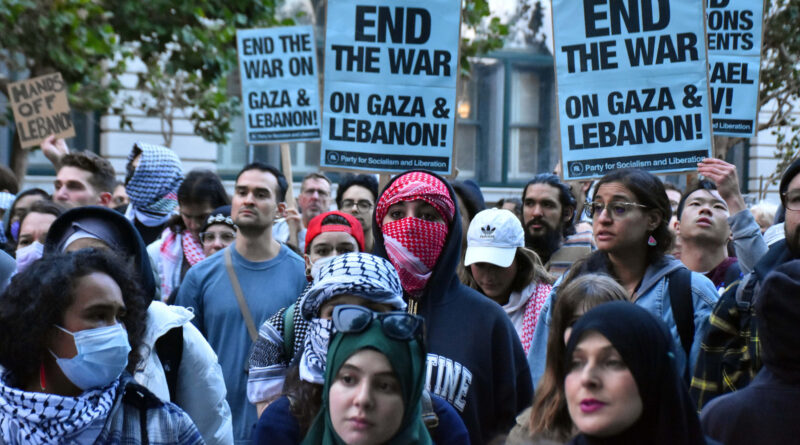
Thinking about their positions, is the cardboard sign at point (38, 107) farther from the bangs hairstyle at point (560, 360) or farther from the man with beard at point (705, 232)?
the bangs hairstyle at point (560, 360)

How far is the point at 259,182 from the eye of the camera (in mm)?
6703

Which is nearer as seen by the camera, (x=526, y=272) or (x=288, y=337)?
(x=288, y=337)

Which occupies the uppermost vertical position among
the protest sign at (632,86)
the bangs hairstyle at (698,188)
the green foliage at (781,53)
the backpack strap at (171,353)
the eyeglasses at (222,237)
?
the green foliage at (781,53)

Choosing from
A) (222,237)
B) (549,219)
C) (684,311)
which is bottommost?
(684,311)

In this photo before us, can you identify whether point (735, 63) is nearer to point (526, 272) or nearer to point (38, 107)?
point (526, 272)

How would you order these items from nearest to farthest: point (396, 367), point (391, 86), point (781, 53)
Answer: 1. point (396, 367)
2. point (391, 86)
3. point (781, 53)

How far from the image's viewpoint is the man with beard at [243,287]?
5852 millimetres

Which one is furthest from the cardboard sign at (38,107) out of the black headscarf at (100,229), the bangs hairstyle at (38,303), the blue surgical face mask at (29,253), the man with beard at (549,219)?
the bangs hairstyle at (38,303)

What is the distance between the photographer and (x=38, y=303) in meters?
3.41

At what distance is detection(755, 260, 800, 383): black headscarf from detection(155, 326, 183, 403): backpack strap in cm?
207

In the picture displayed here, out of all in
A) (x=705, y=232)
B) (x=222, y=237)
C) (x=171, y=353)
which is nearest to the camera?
(x=171, y=353)

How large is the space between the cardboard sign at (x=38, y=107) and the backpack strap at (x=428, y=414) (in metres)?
8.21

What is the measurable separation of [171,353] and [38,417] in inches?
35.4

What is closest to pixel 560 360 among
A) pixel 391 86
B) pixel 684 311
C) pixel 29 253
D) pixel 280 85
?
pixel 684 311
